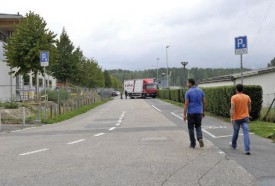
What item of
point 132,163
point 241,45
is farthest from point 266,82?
point 132,163

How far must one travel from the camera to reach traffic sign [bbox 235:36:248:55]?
16.0m

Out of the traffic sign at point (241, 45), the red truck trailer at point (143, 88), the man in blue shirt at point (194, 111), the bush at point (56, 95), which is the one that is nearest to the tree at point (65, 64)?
the red truck trailer at point (143, 88)

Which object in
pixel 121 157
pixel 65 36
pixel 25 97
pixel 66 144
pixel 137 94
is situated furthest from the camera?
pixel 137 94

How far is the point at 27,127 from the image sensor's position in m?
19.5

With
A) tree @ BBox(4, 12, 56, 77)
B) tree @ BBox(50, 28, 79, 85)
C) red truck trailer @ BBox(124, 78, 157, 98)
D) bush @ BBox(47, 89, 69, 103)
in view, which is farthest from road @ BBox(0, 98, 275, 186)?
red truck trailer @ BBox(124, 78, 157, 98)

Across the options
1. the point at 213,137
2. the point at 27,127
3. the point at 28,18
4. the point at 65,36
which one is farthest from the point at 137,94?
the point at 213,137

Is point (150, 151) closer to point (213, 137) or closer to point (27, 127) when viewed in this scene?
point (213, 137)

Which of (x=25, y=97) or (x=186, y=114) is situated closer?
(x=186, y=114)

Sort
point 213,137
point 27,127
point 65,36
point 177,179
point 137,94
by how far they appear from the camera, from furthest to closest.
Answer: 1. point 137,94
2. point 65,36
3. point 27,127
4. point 213,137
5. point 177,179

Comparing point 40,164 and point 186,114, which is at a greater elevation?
point 186,114

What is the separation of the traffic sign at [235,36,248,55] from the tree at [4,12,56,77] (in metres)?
18.5

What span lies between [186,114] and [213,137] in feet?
8.77

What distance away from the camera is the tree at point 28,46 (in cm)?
3131

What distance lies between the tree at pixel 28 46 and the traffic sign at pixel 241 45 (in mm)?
18508
